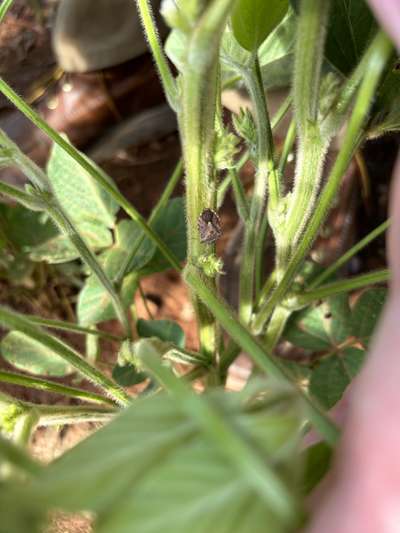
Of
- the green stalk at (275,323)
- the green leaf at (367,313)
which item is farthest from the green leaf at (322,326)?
the green stalk at (275,323)

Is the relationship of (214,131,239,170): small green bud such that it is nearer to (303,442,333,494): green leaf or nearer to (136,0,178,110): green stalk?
(136,0,178,110): green stalk

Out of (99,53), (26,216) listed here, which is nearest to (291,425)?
(26,216)

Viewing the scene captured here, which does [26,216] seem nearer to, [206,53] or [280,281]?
[280,281]

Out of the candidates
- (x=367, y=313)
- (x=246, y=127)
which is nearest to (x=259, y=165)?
(x=246, y=127)

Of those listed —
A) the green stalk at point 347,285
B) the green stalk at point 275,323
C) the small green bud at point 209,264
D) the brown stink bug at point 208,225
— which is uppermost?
the brown stink bug at point 208,225

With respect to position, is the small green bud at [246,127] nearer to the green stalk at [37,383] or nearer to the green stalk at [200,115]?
the green stalk at [200,115]

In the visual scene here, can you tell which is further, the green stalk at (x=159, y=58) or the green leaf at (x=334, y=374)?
the green leaf at (x=334, y=374)

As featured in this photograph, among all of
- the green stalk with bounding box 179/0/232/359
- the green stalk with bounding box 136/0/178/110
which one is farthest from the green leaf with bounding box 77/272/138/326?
the green stalk with bounding box 136/0/178/110
